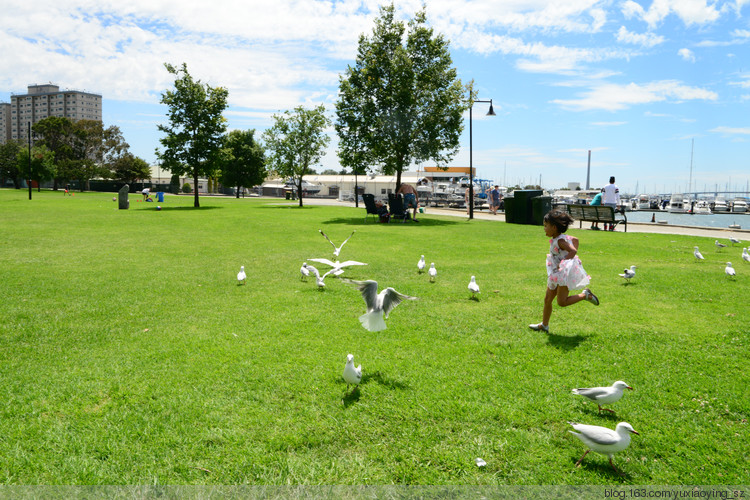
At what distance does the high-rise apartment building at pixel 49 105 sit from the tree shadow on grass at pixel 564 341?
200 m

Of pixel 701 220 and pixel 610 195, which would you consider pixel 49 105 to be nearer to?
pixel 701 220

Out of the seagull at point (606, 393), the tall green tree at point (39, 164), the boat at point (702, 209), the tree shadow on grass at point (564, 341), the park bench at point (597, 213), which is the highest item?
the tall green tree at point (39, 164)

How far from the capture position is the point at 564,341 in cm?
542

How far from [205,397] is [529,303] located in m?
4.90

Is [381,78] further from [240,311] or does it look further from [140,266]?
[240,311]

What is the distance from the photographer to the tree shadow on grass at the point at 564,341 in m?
5.21

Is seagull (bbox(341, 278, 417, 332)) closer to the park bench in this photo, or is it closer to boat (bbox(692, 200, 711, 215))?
the park bench

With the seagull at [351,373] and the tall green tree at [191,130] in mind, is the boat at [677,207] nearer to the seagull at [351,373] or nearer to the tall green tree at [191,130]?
the tall green tree at [191,130]

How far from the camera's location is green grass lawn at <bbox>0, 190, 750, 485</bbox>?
3.11m

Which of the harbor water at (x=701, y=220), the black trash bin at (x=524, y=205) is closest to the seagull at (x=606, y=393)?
the black trash bin at (x=524, y=205)

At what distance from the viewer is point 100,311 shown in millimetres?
6723

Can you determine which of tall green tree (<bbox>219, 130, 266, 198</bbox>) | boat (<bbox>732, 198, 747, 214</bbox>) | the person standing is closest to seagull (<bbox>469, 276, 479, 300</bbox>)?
the person standing

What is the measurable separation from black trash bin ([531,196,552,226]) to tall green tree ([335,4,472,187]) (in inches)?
282

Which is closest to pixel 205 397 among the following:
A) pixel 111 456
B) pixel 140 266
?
pixel 111 456
